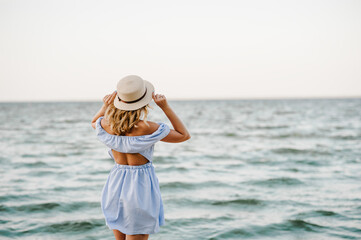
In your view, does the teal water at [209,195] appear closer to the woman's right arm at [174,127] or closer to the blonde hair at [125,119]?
the woman's right arm at [174,127]

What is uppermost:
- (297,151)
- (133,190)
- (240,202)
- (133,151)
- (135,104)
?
(135,104)

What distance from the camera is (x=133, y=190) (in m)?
2.85

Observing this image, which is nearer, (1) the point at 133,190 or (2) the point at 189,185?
(1) the point at 133,190

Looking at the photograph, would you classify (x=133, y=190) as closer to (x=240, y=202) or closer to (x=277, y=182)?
(x=240, y=202)

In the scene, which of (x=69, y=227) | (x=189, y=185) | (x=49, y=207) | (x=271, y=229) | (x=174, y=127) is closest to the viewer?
(x=174, y=127)

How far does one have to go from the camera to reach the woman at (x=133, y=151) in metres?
2.78

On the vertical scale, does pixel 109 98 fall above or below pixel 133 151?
above

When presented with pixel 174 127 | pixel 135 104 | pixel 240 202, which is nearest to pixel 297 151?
pixel 240 202

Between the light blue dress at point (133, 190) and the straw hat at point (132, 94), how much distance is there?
0.76 feet

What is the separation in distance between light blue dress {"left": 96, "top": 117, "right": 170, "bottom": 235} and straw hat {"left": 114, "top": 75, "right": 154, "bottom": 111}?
0.76ft

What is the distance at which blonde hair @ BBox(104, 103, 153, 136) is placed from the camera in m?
2.77

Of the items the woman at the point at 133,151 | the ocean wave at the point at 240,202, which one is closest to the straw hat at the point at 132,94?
the woman at the point at 133,151

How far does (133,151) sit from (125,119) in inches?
9.9

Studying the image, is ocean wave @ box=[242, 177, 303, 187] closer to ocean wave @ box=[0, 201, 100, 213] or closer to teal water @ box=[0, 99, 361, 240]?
teal water @ box=[0, 99, 361, 240]
